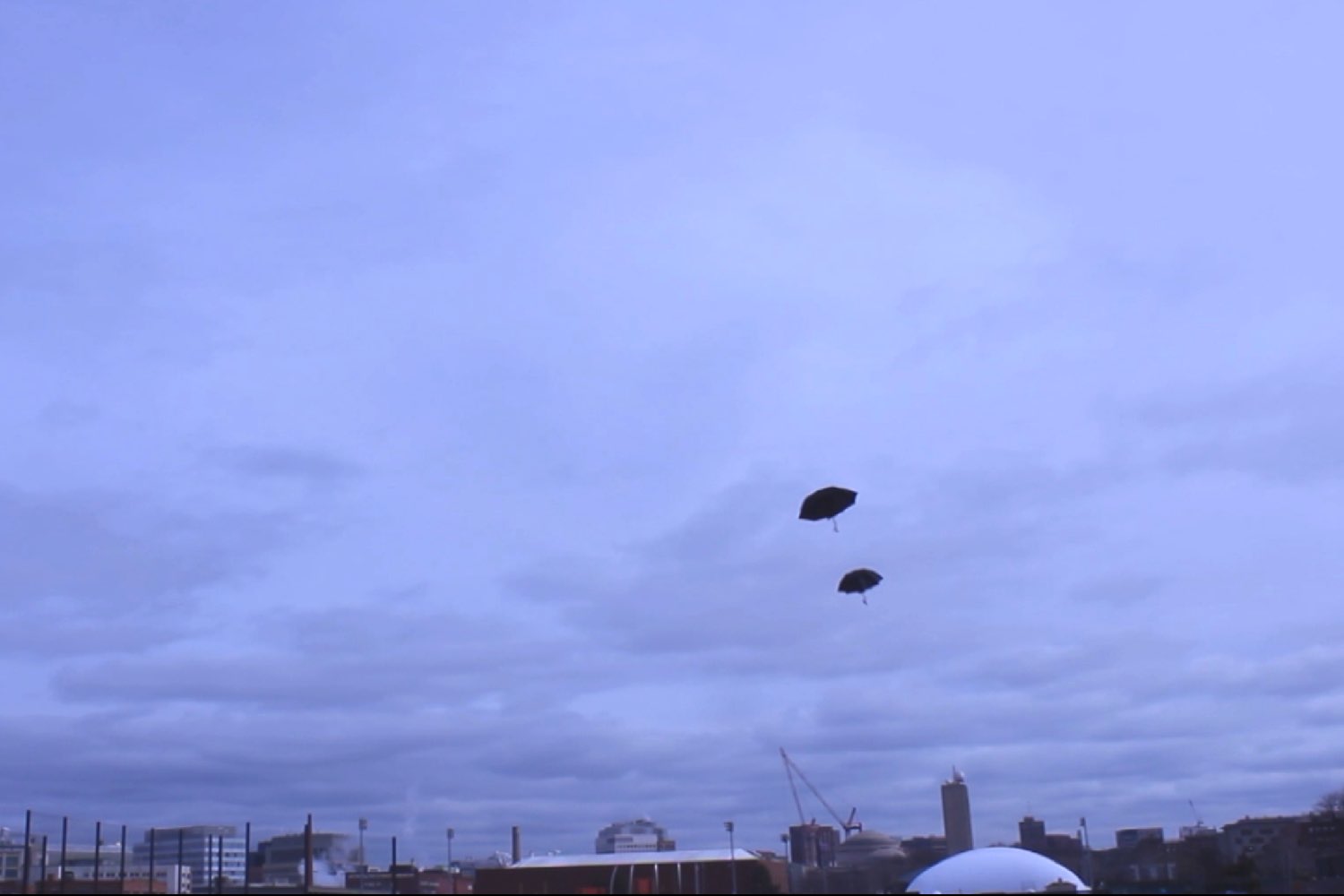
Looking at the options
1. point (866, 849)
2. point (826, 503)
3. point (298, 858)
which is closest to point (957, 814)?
point (866, 849)

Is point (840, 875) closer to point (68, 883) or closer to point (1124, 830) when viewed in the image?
point (68, 883)

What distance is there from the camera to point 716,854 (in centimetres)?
10250

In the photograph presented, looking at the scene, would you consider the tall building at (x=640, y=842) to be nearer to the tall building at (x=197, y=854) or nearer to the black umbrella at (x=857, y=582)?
the tall building at (x=197, y=854)

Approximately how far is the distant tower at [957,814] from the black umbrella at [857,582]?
9011 centimetres

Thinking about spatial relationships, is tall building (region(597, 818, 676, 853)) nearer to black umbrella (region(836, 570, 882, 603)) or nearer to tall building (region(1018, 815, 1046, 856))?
tall building (region(1018, 815, 1046, 856))

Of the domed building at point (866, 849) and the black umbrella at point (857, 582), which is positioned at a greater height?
the black umbrella at point (857, 582)

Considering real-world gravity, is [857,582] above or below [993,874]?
above

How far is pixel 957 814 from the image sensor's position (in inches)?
5546

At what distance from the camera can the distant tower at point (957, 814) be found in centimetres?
14000

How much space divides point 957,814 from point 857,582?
9150 centimetres

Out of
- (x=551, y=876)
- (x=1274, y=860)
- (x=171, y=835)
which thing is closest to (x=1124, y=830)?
(x=1274, y=860)

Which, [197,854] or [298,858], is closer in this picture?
[298,858]

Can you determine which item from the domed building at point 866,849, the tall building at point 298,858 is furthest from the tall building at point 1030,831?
the tall building at point 298,858

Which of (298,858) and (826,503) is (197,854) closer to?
(298,858)
